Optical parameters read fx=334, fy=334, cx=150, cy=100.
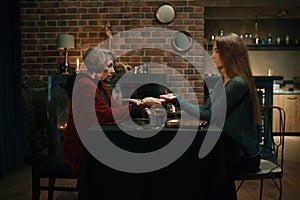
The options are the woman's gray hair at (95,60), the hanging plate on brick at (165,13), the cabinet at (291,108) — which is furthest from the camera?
the cabinet at (291,108)

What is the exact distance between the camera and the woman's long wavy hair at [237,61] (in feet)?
6.44

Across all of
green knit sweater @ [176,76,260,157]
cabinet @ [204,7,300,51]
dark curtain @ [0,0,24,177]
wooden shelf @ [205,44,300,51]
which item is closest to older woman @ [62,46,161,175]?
green knit sweater @ [176,76,260,157]

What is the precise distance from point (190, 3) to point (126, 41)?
91 cm

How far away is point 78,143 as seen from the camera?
199 cm

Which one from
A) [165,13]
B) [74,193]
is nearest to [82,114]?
[74,193]

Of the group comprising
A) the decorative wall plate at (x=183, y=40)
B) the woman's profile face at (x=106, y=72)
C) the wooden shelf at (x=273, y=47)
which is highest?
the wooden shelf at (x=273, y=47)

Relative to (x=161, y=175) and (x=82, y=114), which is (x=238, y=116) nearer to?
(x=161, y=175)

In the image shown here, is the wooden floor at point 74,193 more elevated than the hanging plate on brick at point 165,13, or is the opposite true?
the hanging plate on brick at point 165,13

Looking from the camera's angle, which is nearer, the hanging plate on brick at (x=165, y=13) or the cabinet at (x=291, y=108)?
the hanging plate on brick at (x=165, y=13)

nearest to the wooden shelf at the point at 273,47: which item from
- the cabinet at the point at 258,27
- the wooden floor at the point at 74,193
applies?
the cabinet at the point at 258,27

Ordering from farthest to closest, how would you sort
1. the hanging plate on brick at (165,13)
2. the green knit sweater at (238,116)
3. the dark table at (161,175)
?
the hanging plate on brick at (165,13) → the green knit sweater at (238,116) → the dark table at (161,175)

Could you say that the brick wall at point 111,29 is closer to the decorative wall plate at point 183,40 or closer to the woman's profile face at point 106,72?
the decorative wall plate at point 183,40

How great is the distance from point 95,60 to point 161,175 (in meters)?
1.11

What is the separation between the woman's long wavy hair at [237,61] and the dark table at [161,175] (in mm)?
554
